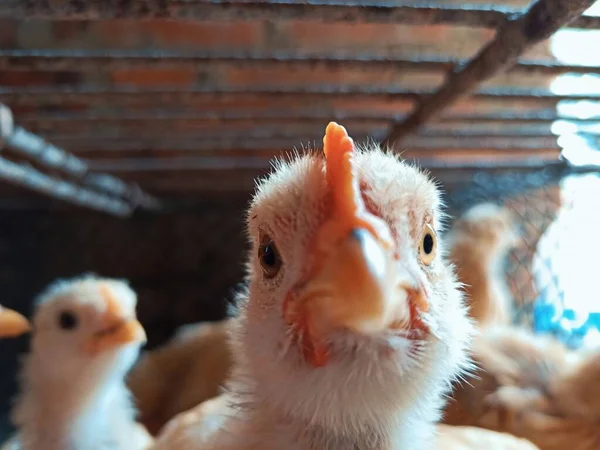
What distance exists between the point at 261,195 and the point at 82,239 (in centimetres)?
166

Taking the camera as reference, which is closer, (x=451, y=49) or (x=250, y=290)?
(x=250, y=290)

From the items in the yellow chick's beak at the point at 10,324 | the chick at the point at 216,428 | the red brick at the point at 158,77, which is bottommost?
the chick at the point at 216,428

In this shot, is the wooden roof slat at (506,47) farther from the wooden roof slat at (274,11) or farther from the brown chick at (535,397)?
the brown chick at (535,397)

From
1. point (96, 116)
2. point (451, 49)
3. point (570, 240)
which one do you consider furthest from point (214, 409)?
point (451, 49)

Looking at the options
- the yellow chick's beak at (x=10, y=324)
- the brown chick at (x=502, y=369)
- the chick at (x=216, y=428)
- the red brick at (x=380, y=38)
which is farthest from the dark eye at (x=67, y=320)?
the red brick at (x=380, y=38)

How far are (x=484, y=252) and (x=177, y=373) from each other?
0.89m

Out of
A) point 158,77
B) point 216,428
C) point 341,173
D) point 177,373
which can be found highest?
point 158,77

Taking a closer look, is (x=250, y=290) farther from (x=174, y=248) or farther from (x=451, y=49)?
(x=174, y=248)

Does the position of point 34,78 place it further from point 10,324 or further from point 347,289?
point 347,289

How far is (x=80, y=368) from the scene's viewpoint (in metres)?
1.05

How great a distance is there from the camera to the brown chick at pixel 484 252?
4.97 ft

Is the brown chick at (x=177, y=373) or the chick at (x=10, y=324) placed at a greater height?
the chick at (x=10, y=324)

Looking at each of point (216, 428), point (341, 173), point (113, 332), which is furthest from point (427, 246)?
point (113, 332)

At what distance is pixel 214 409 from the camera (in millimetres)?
821
